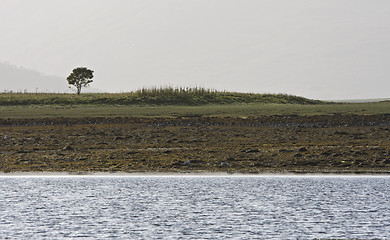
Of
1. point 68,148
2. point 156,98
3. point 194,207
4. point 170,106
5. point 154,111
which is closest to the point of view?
point 194,207

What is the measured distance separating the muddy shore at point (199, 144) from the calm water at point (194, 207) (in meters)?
2.82

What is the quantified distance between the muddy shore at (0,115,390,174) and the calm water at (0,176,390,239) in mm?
2817

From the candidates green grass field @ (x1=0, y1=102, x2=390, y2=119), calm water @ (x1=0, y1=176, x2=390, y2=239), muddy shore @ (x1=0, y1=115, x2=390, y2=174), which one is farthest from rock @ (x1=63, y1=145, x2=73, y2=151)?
green grass field @ (x1=0, y1=102, x2=390, y2=119)

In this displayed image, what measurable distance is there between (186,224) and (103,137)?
836 inches

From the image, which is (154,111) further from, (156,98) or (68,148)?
(68,148)

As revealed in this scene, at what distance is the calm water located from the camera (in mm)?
13609

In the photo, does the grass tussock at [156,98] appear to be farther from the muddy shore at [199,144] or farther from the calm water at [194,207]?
the calm water at [194,207]

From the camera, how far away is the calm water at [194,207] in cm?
1361

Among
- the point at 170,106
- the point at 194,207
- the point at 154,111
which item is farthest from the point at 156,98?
the point at 194,207

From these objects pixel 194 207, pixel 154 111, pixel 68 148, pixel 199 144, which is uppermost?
pixel 154 111

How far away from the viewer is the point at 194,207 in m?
16.9

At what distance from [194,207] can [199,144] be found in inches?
600

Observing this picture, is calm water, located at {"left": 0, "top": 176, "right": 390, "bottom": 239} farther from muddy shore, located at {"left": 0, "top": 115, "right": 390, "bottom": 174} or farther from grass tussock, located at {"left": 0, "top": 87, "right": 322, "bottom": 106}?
grass tussock, located at {"left": 0, "top": 87, "right": 322, "bottom": 106}

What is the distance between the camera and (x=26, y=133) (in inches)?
1444
